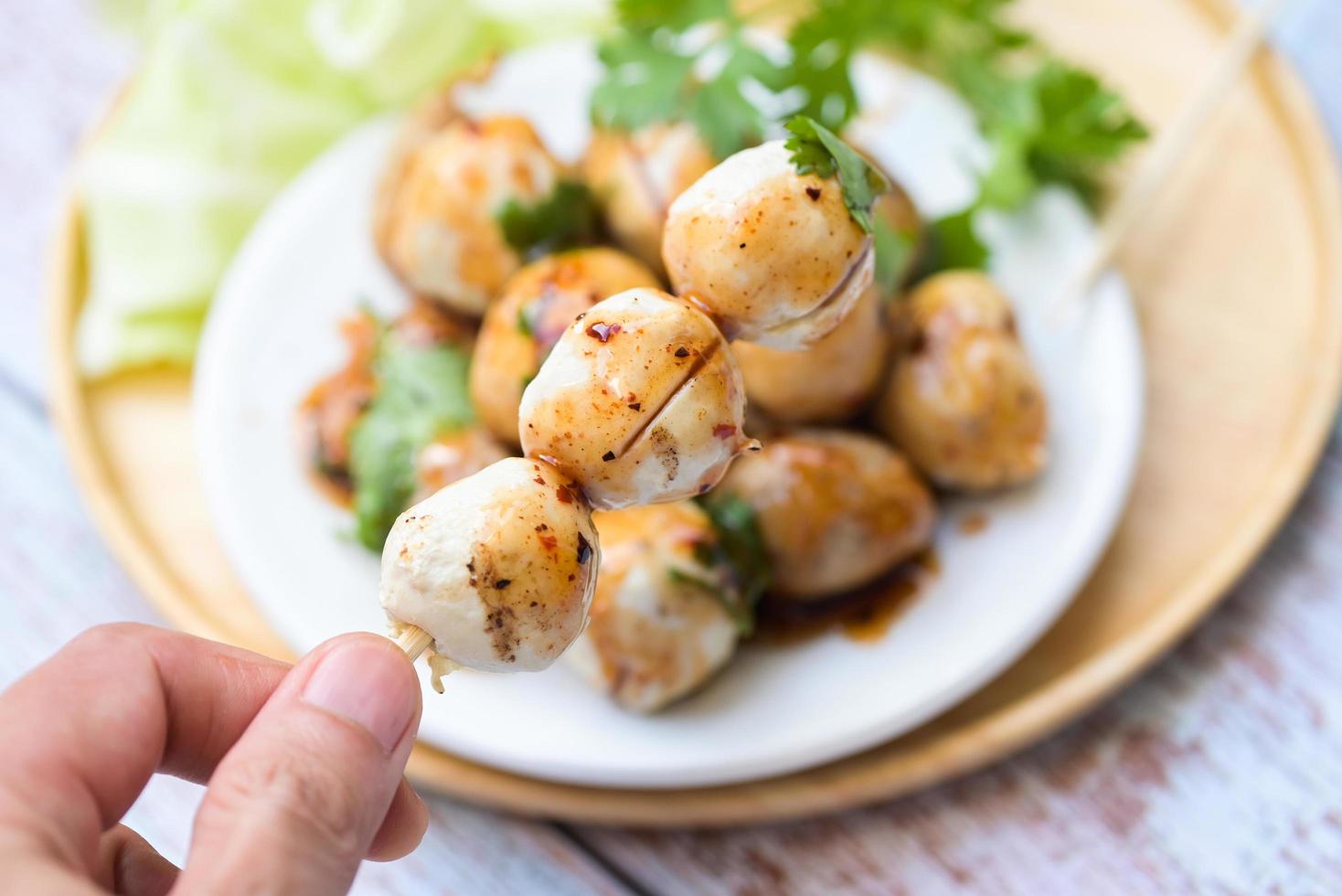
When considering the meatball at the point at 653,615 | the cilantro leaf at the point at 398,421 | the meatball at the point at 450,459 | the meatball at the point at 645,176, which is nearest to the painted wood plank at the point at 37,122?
the cilantro leaf at the point at 398,421

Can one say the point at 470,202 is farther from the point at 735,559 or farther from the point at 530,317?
the point at 735,559

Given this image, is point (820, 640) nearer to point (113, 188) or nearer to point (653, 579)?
point (653, 579)

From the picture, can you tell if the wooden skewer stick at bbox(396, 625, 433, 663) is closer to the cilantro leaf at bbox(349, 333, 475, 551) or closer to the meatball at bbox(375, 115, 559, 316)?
the cilantro leaf at bbox(349, 333, 475, 551)

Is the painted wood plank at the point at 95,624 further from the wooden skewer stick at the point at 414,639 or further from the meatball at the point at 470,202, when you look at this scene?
the wooden skewer stick at the point at 414,639

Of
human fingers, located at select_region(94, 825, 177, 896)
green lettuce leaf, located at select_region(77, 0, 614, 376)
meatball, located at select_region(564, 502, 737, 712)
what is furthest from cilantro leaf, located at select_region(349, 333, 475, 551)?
human fingers, located at select_region(94, 825, 177, 896)

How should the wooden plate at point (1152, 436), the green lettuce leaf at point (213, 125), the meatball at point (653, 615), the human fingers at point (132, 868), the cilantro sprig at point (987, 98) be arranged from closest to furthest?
the human fingers at point (132, 868) < the meatball at point (653, 615) < the wooden plate at point (1152, 436) < the cilantro sprig at point (987, 98) < the green lettuce leaf at point (213, 125)

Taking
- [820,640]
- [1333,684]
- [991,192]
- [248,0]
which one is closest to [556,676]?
[820,640]

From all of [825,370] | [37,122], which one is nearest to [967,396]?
[825,370]
